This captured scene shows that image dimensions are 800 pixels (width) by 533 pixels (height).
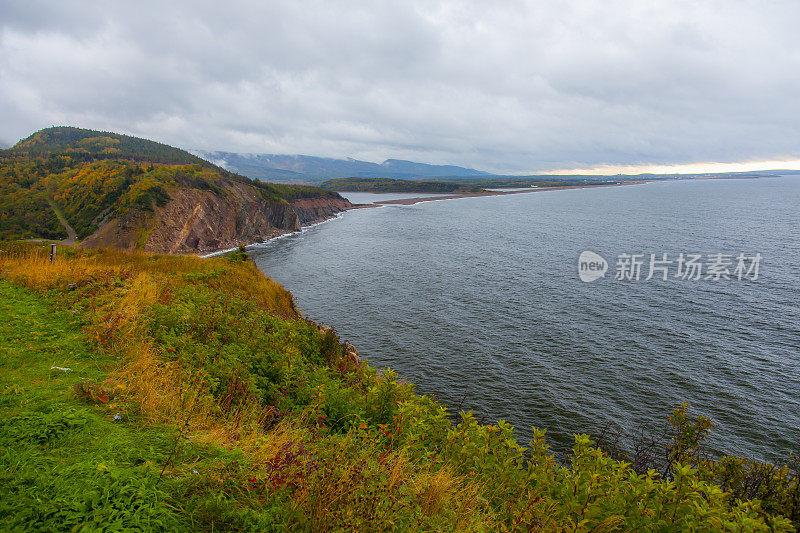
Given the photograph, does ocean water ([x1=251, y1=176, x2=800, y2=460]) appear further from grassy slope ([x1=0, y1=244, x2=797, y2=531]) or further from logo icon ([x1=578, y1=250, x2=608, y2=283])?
grassy slope ([x1=0, y1=244, x2=797, y2=531])

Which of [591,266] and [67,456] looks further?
[591,266]

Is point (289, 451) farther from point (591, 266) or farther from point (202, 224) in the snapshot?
point (202, 224)

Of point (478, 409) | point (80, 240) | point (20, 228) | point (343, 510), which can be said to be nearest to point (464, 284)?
point (478, 409)

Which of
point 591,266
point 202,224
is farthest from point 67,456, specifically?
point 202,224

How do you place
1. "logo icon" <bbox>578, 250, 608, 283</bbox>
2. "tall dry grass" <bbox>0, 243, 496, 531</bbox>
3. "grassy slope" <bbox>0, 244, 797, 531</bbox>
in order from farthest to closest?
1. "logo icon" <bbox>578, 250, 608, 283</bbox>
2. "tall dry grass" <bbox>0, 243, 496, 531</bbox>
3. "grassy slope" <bbox>0, 244, 797, 531</bbox>

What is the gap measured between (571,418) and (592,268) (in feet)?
98.0

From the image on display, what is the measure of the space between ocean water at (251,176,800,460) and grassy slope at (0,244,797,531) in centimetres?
940

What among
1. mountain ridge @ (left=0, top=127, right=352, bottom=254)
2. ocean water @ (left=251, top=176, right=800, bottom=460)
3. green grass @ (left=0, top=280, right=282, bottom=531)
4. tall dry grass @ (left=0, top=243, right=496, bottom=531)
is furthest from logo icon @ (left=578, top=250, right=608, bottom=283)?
mountain ridge @ (left=0, top=127, right=352, bottom=254)

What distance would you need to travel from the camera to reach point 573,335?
24.8 meters

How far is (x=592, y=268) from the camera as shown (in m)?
42.7

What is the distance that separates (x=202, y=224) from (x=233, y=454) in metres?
73.6

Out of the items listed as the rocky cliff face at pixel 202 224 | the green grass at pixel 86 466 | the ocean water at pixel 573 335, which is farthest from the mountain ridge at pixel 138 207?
the green grass at pixel 86 466

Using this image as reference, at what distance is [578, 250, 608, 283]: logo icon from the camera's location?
3900 cm

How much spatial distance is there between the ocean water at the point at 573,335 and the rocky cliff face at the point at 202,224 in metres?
23.2
